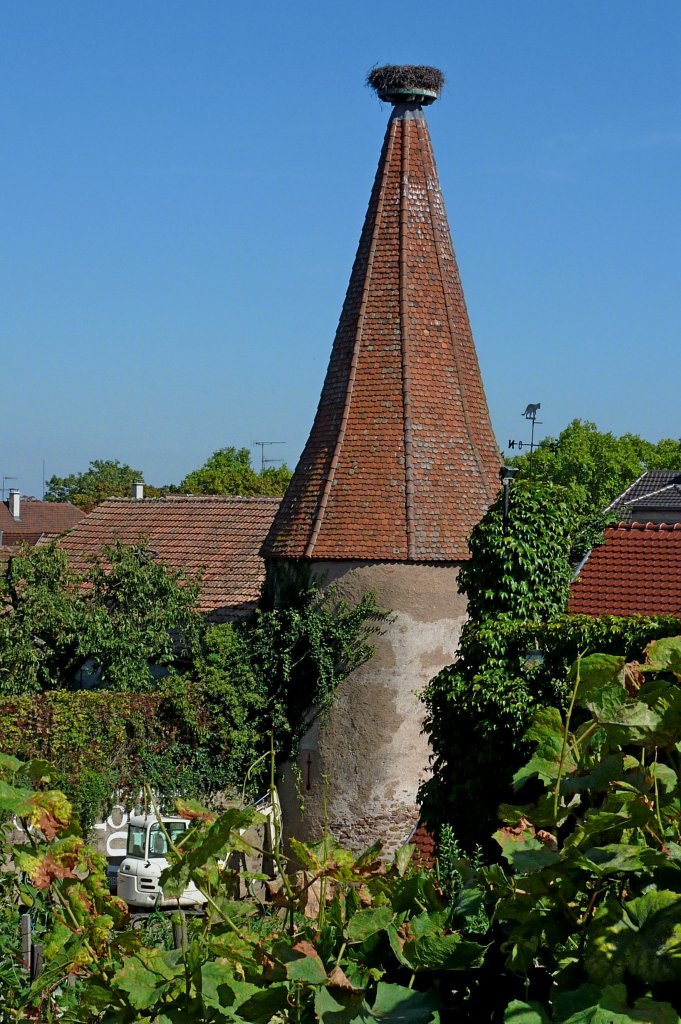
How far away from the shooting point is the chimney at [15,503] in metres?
77.4

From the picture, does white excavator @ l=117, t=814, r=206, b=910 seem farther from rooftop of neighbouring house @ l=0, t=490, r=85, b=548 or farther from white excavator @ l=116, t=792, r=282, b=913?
rooftop of neighbouring house @ l=0, t=490, r=85, b=548

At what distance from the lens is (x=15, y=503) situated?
77438 mm

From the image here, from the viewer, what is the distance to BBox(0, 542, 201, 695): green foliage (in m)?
20.4

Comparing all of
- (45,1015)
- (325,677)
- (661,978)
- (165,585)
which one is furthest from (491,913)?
(165,585)

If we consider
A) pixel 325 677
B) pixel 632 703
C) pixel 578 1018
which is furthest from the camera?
pixel 325 677

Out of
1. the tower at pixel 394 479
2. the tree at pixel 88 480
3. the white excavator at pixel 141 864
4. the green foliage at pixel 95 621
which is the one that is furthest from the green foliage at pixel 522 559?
the tree at pixel 88 480

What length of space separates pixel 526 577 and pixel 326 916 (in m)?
13.7

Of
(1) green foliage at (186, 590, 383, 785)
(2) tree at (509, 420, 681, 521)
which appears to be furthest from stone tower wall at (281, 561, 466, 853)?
(2) tree at (509, 420, 681, 521)

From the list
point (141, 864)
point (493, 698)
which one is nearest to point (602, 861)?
point (493, 698)

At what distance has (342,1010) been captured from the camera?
201 cm

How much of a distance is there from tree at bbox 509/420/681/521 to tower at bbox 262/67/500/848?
5296cm

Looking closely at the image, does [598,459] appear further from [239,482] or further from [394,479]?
[394,479]

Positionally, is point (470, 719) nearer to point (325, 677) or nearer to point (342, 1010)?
point (325, 677)

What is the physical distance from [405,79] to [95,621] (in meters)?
10.6
